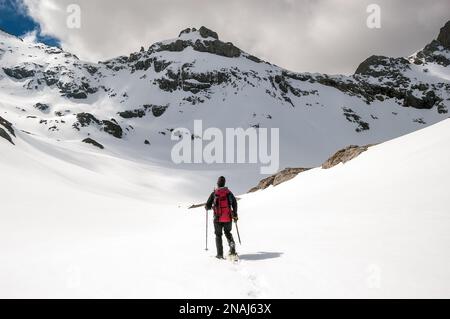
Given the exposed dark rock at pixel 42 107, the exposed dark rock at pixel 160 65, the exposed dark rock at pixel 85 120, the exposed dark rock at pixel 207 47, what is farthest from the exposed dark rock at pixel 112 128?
the exposed dark rock at pixel 207 47

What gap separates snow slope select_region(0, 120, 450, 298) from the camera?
5332 mm

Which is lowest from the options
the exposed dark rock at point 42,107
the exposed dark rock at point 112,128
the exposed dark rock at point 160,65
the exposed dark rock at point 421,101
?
the exposed dark rock at point 112,128

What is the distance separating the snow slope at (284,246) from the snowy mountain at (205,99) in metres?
64.7

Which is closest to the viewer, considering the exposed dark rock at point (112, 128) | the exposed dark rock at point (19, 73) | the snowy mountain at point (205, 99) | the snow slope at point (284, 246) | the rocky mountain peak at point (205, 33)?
the snow slope at point (284, 246)

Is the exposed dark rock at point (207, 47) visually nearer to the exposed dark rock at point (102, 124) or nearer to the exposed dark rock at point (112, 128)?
the exposed dark rock at point (112, 128)

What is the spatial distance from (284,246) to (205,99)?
126 m

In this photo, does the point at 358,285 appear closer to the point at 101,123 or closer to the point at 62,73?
the point at 101,123

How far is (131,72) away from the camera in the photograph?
16038 centimetres

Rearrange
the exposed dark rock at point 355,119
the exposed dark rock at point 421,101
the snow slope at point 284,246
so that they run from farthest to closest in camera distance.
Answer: the exposed dark rock at point 421,101
the exposed dark rock at point 355,119
the snow slope at point 284,246

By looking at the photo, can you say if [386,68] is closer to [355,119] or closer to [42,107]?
[355,119]

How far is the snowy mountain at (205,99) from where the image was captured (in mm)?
101750

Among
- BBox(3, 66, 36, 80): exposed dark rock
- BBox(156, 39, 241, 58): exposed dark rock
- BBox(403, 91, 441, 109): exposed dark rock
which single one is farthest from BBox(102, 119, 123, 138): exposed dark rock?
BBox(403, 91, 441, 109): exposed dark rock
